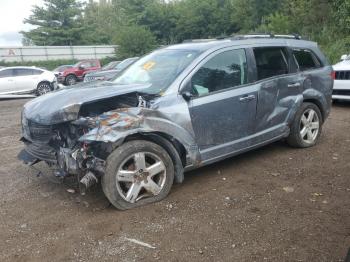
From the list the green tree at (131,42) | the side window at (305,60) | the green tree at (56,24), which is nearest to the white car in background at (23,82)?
the side window at (305,60)

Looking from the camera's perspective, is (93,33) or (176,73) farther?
(93,33)

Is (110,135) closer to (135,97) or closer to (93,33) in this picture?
(135,97)

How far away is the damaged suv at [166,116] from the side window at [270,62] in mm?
15

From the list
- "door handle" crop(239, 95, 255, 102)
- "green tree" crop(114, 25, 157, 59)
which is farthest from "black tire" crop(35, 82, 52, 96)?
"green tree" crop(114, 25, 157, 59)

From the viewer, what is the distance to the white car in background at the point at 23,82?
16516 millimetres

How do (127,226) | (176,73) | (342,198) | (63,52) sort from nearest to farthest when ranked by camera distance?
(127,226) < (342,198) < (176,73) < (63,52)

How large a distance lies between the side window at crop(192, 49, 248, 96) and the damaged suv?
1 centimetres

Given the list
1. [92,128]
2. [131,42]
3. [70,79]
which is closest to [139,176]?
[92,128]

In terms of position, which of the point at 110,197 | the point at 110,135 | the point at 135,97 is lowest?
the point at 110,197

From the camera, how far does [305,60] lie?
605cm

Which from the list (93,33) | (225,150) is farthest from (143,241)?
(93,33)

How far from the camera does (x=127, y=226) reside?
3.87 metres

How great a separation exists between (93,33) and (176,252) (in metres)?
Result: 57.0

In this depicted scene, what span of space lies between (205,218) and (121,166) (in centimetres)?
100
